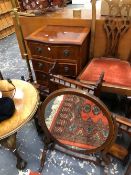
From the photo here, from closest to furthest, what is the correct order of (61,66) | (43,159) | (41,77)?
(43,159) → (61,66) → (41,77)

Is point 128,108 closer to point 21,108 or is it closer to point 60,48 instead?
point 60,48

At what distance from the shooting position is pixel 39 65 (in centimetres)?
186

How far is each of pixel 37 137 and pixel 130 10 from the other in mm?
1518

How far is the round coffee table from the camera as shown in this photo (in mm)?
1022

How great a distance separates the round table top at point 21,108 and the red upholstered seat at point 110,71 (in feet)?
1.80

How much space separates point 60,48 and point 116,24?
2.03 ft

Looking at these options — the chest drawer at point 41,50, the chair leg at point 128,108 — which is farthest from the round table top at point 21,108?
the chair leg at point 128,108

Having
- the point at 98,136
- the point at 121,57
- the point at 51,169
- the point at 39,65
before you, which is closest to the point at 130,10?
the point at 121,57

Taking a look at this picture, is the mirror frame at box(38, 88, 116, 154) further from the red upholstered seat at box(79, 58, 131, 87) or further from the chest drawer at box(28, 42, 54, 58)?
the chest drawer at box(28, 42, 54, 58)

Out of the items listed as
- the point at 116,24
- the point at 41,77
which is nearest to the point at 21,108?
the point at 41,77

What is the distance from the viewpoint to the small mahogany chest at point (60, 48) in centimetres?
159

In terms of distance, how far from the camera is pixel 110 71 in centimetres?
167

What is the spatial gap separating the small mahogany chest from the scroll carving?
0.23 metres

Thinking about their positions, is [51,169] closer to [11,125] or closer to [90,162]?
[90,162]
